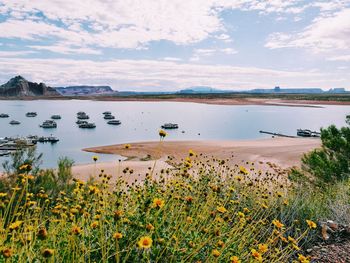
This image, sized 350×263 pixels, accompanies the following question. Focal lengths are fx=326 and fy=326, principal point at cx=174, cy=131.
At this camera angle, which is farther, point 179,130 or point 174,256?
point 179,130

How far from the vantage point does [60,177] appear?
43.0ft

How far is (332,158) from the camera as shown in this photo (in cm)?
1295

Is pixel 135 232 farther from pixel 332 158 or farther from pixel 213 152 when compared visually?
pixel 213 152

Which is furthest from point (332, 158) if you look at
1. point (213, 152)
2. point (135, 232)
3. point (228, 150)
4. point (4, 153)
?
point (4, 153)

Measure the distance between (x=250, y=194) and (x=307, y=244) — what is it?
1.54 meters

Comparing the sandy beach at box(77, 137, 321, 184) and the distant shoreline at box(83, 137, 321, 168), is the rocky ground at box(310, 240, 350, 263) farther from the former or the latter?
the distant shoreline at box(83, 137, 321, 168)

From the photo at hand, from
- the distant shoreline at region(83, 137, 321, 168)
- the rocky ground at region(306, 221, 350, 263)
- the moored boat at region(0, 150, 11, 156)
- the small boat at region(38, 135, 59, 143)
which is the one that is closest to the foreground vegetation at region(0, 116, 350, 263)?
the rocky ground at region(306, 221, 350, 263)

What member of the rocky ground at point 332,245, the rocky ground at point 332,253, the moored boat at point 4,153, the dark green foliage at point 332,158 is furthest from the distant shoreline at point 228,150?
the rocky ground at point 332,253

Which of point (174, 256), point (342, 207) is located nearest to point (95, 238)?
point (174, 256)

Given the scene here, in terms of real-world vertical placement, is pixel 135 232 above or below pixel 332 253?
above

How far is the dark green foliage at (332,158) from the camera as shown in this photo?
39.9 feet

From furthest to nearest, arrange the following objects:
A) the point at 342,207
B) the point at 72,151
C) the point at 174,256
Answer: the point at 72,151 < the point at 342,207 < the point at 174,256

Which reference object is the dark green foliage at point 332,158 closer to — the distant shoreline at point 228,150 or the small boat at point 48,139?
the distant shoreline at point 228,150

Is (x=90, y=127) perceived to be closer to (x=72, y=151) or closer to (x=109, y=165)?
(x=72, y=151)
